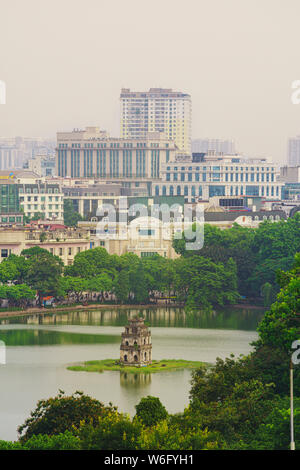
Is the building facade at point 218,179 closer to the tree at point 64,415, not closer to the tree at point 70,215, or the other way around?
the tree at point 70,215

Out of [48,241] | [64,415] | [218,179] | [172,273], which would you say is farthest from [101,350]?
[218,179]

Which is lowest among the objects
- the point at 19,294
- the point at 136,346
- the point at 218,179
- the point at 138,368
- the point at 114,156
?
the point at 138,368

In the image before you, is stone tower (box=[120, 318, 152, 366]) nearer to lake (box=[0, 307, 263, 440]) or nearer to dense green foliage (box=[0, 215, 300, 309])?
lake (box=[0, 307, 263, 440])

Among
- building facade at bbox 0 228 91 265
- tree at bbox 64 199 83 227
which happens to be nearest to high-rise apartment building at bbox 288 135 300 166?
tree at bbox 64 199 83 227

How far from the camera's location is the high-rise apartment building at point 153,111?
172 metres

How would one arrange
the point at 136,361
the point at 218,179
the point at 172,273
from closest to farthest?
the point at 136,361
the point at 172,273
the point at 218,179

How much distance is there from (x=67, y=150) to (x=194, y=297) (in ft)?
257

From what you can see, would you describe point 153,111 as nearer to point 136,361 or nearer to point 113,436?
point 136,361

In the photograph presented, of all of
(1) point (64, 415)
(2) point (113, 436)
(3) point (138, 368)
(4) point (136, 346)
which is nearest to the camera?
(2) point (113, 436)

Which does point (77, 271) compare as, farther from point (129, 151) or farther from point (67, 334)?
point (129, 151)

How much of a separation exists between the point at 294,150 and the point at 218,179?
70294 mm

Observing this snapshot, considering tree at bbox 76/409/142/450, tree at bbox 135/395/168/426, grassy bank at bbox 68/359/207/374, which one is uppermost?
tree at bbox 76/409/142/450

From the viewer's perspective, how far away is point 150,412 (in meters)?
28.8

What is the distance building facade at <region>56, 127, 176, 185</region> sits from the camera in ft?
444
